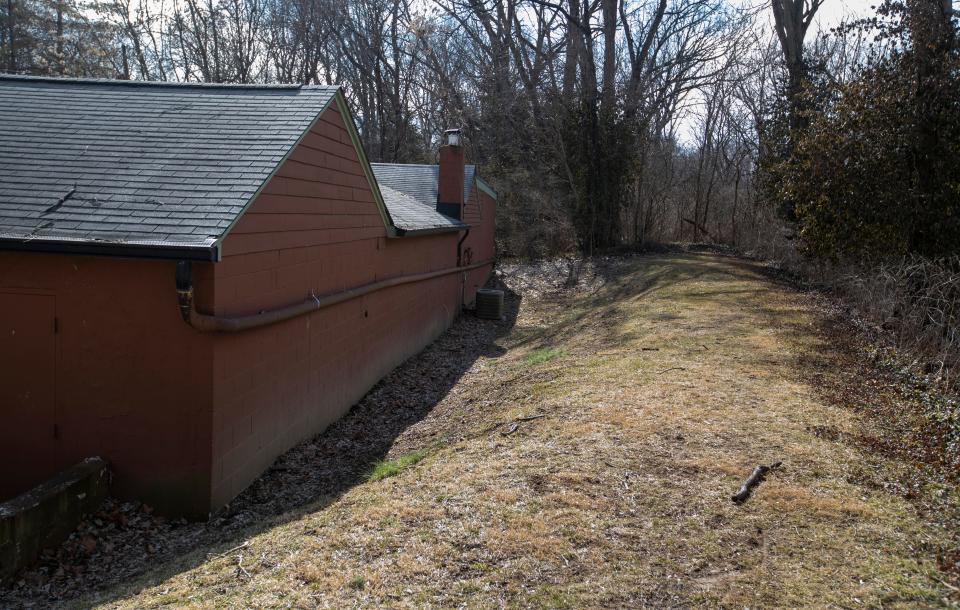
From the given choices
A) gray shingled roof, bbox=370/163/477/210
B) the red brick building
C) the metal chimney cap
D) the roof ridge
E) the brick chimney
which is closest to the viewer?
the red brick building

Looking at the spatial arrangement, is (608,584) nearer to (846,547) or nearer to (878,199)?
(846,547)

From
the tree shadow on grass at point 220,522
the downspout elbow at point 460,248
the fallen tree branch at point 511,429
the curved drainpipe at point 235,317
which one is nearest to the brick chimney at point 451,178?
the downspout elbow at point 460,248

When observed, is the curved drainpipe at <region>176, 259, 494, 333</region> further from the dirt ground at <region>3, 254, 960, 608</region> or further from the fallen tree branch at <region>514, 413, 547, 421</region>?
the fallen tree branch at <region>514, 413, 547, 421</region>

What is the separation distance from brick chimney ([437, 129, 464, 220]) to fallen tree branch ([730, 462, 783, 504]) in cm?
1209

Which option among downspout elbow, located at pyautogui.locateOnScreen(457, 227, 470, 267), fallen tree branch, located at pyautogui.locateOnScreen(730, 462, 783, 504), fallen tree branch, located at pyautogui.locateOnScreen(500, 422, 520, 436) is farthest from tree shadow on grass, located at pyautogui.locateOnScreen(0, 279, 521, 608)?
downspout elbow, located at pyautogui.locateOnScreen(457, 227, 470, 267)

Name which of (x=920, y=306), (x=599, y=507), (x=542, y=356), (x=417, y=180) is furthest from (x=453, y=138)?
(x=599, y=507)

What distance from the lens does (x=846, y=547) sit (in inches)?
167

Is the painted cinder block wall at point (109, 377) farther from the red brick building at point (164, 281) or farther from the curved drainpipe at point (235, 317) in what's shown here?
the curved drainpipe at point (235, 317)

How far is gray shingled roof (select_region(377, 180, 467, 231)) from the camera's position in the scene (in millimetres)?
12127

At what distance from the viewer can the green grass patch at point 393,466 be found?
6434 millimetres

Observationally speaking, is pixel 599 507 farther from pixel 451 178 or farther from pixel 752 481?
pixel 451 178

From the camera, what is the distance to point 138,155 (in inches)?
265

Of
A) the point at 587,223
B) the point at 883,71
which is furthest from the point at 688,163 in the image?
the point at 883,71

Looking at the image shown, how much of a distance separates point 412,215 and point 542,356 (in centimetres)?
433
